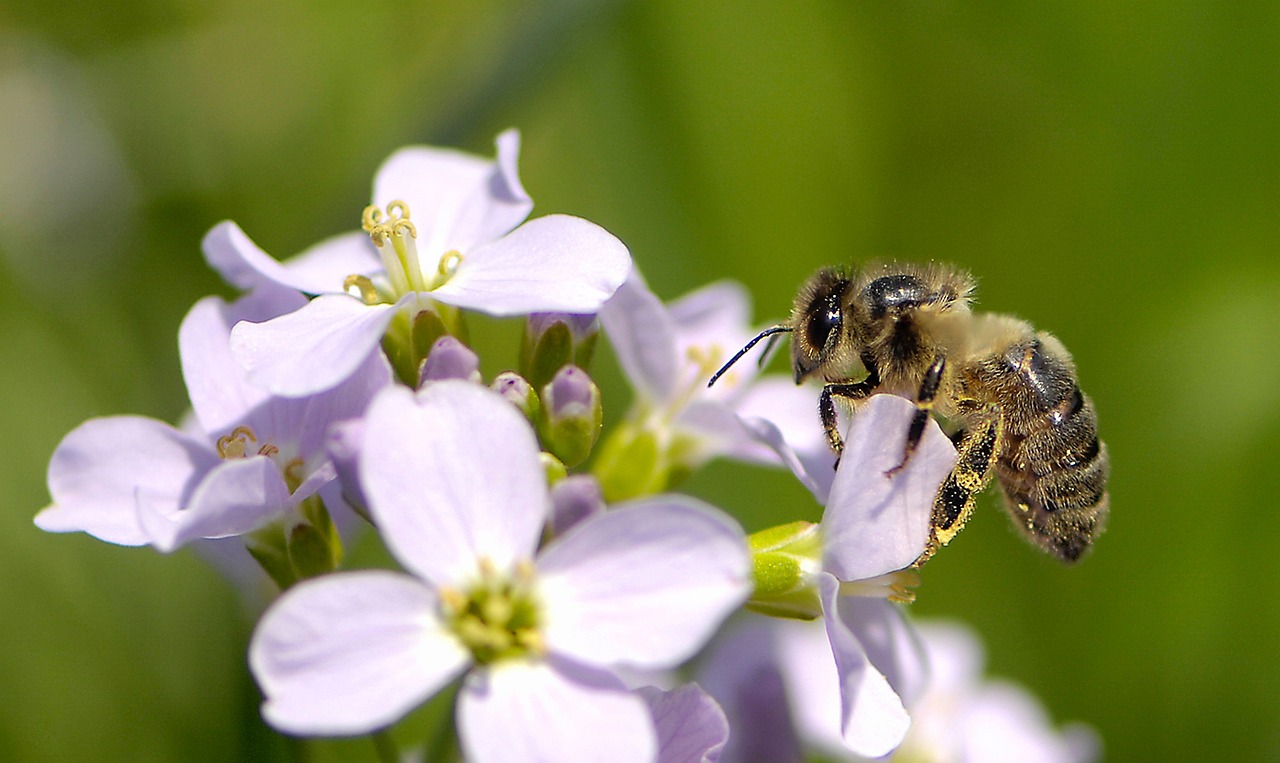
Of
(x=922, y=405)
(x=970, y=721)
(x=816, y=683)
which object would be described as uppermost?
(x=922, y=405)

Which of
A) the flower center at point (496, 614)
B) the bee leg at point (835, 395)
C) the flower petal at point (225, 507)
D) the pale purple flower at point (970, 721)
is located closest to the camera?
the flower center at point (496, 614)

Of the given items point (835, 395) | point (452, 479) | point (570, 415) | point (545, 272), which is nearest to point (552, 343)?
point (570, 415)

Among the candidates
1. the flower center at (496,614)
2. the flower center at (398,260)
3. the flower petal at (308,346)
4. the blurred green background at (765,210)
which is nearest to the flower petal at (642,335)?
the flower center at (398,260)

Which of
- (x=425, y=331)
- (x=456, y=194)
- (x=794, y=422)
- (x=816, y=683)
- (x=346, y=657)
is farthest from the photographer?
(x=816, y=683)

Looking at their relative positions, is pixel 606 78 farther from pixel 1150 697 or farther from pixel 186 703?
pixel 1150 697

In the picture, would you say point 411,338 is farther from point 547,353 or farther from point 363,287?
point 547,353

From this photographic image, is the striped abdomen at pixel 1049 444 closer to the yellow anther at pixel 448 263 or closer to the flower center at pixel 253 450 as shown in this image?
the yellow anther at pixel 448 263

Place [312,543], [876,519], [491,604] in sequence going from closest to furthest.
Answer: [491,604] → [876,519] → [312,543]

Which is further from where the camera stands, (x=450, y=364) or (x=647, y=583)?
(x=450, y=364)
